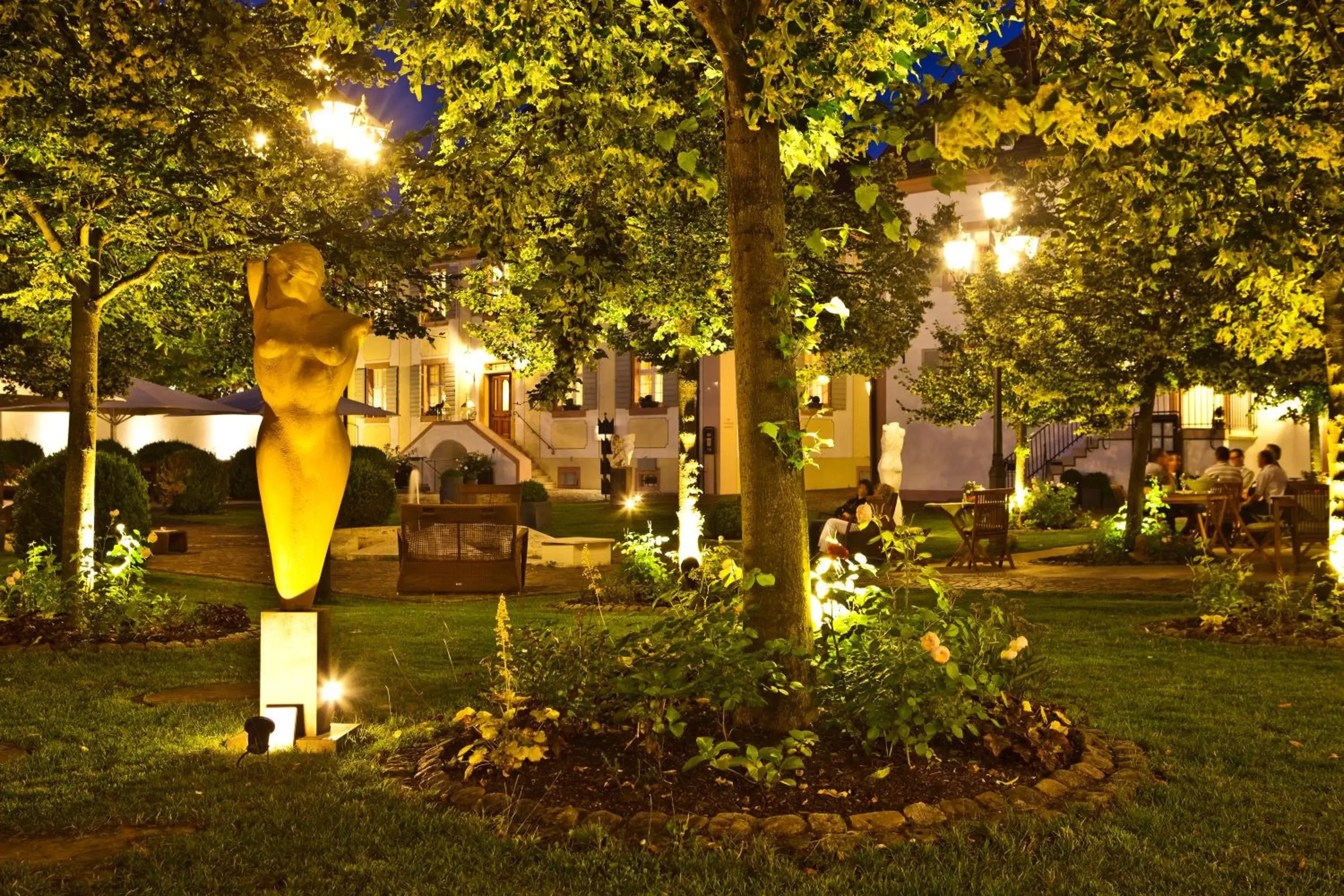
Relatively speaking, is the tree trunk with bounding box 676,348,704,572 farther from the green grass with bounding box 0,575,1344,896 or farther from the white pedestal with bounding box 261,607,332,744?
the white pedestal with bounding box 261,607,332,744

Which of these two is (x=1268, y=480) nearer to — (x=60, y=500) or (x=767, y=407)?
(x=767, y=407)

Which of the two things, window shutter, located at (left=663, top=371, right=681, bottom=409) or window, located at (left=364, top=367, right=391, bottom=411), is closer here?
window shutter, located at (left=663, top=371, right=681, bottom=409)

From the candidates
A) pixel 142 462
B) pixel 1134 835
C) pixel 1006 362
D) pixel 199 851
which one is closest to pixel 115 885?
pixel 199 851

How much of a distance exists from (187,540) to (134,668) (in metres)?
12.0

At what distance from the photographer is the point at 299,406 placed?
6238 millimetres

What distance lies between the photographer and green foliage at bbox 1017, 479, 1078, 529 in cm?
2473

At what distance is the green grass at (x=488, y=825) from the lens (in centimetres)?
417

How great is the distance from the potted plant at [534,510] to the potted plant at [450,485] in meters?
2.29

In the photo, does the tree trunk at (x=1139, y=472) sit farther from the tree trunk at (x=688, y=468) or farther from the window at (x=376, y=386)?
the window at (x=376, y=386)

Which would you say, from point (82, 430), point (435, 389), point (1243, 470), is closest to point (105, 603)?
point (82, 430)

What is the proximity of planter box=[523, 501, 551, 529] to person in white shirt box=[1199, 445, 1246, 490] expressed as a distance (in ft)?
38.9

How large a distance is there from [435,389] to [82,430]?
33031mm

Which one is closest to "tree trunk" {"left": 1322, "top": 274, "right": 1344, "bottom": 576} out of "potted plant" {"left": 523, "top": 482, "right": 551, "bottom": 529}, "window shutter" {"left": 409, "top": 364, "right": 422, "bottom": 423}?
"potted plant" {"left": 523, "top": 482, "right": 551, "bottom": 529}

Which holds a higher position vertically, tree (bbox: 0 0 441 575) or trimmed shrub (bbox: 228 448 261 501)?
tree (bbox: 0 0 441 575)
